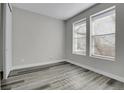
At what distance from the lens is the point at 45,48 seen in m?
3.89

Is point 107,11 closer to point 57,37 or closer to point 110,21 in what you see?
point 110,21

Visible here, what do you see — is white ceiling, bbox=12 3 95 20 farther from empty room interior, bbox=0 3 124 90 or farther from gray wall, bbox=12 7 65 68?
gray wall, bbox=12 7 65 68

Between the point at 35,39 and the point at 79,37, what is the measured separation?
2209 millimetres

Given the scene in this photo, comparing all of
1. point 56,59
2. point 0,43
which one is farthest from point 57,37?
point 0,43

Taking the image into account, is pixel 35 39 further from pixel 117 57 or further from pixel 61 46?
pixel 117 57

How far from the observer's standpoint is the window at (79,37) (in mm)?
3576

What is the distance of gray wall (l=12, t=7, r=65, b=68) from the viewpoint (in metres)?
3.14

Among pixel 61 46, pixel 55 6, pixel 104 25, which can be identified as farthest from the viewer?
pixel 61 46

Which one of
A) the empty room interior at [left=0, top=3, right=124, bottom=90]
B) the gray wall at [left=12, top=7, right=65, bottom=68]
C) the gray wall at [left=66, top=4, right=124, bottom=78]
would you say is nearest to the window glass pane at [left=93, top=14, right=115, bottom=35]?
the empty room interior at [left=0, top=3, right=124, bottom=90]

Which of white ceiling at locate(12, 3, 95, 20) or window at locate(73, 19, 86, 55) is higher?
white ceiling at locate(12, 3, 95, 20)

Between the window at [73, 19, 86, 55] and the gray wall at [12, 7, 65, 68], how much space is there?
0.82 metres

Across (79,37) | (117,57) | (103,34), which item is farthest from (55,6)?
(117,57)

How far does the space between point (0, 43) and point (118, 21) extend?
160 inches

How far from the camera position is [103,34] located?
109 inches
